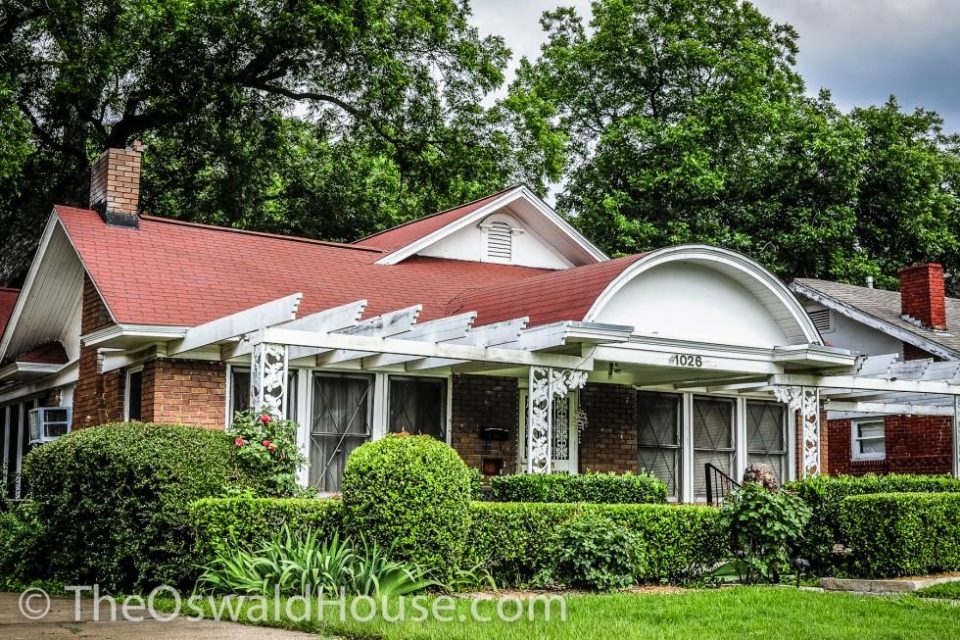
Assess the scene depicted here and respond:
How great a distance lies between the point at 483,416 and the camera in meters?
17.4

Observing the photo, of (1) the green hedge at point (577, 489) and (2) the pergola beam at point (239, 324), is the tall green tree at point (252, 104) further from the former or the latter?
(1) the green hedge at point (577, 489)

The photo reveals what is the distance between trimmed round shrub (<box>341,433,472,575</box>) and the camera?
423 inches

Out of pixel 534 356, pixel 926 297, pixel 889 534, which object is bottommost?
pixel 889 534

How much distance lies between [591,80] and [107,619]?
3226cm

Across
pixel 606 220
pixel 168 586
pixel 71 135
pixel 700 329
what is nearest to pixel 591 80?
pixel 606 220

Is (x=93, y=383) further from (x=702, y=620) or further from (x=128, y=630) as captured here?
(x=702, y=620)

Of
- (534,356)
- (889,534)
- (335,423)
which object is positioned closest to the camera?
(889,534)

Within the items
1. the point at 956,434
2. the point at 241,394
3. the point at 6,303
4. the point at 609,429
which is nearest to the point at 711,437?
the point at 609,429

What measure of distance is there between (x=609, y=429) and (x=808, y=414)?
10.5 feet

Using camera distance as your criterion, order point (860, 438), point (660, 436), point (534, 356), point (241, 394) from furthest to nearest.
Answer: point (860, 438) → point (660, 436) → point (241, 394) → point (534, 356)

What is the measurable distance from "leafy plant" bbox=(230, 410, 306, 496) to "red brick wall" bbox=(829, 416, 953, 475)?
16.8m

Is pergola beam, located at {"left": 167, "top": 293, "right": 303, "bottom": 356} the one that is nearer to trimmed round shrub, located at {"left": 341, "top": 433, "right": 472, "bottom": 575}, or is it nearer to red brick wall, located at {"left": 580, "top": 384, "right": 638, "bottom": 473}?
trimmed round shrub, located at {"left": 341, "top": 433, "right": 472, "bottom": 575}

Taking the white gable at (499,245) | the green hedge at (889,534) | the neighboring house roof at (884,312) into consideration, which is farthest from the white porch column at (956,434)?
the white gable at (499,245)

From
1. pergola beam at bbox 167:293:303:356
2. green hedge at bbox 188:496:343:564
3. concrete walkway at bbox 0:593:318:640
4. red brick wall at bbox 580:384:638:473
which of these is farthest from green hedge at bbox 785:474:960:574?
concrete walkway at bbox 0:593:318:640
